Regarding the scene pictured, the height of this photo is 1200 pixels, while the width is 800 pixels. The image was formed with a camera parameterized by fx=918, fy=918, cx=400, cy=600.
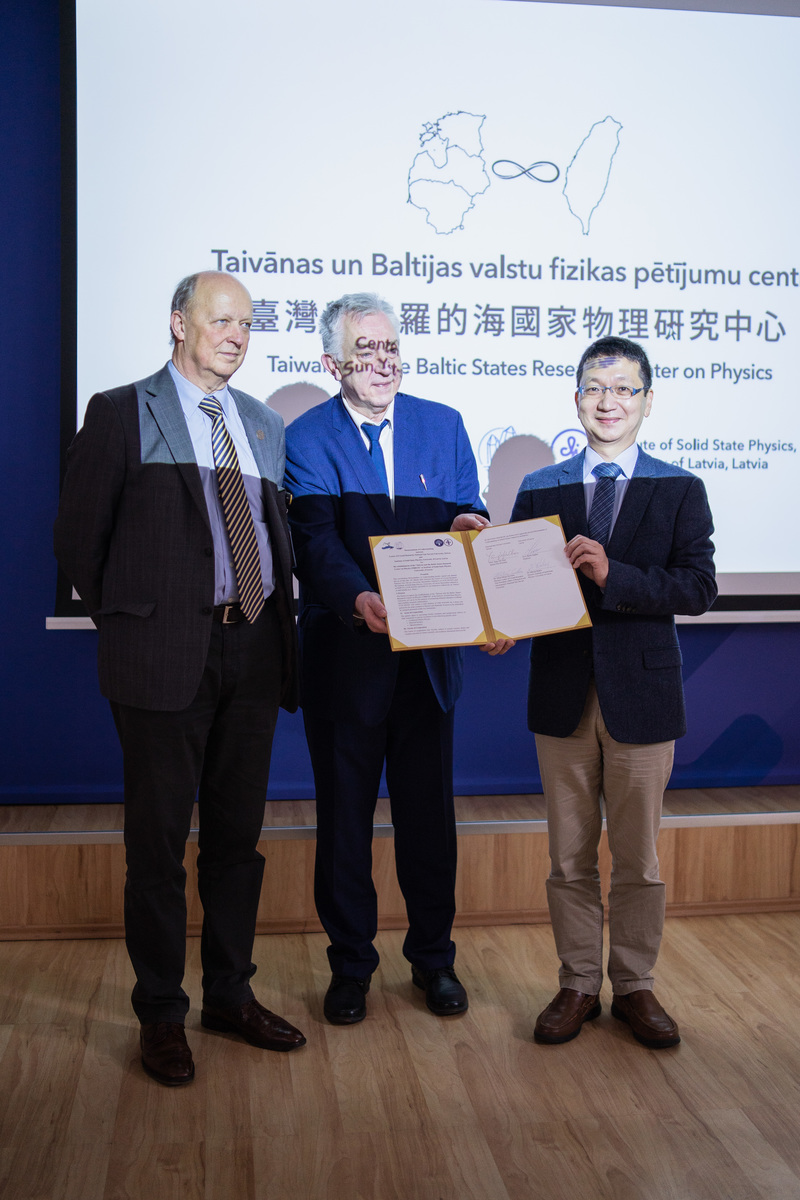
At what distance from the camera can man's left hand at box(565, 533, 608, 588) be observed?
6.75 feet

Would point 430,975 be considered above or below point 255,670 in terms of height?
below

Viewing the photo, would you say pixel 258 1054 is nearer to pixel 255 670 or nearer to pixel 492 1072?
pixel 492 1072

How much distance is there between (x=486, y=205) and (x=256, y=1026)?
8.29 feet

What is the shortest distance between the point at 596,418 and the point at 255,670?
0.99 metres

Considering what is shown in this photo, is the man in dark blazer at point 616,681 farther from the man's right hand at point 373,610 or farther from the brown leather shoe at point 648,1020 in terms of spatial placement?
the man's right hand at point 373,610

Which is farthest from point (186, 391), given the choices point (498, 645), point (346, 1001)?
point (346, 1001)

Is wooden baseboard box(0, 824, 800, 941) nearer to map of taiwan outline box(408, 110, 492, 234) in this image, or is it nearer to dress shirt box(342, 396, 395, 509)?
dress shirt box(342, 396, 395, 509)

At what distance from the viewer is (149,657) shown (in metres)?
1.98

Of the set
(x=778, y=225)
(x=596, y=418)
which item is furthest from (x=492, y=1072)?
(x=778, y=225)

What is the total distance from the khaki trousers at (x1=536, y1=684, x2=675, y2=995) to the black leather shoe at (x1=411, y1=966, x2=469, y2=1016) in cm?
28

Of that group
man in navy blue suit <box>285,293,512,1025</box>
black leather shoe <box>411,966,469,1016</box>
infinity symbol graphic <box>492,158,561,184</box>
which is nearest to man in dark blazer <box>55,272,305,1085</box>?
man in navy blue suit <box>285,293,512,1025</box>

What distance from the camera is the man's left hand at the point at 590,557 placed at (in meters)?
2.06

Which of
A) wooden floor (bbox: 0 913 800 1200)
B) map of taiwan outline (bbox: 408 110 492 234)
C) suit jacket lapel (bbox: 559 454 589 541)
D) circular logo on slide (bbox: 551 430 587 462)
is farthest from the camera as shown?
circular logo on slide (bbox: 551 430 587 462)

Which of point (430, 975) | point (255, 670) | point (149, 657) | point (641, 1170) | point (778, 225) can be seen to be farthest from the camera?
point (778, 225)
